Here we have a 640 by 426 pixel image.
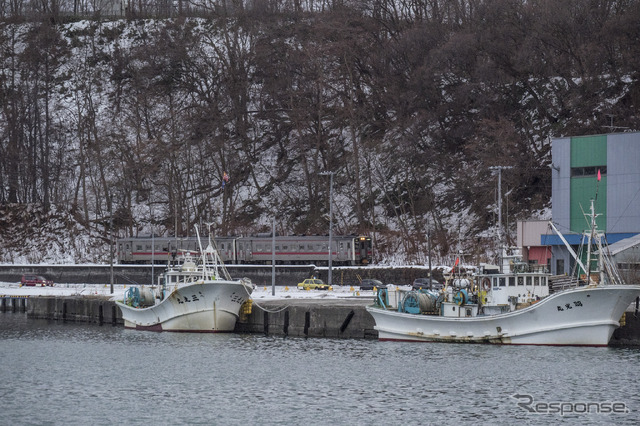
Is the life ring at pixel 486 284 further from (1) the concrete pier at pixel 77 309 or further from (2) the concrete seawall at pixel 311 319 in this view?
(1) the concrete pier at pixel 77 309

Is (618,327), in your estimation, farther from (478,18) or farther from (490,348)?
(478,18)

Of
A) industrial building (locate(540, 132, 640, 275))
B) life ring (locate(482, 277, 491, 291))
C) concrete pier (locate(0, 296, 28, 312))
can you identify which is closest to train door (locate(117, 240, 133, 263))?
concrete pier (locate(0, 296, 28, 312))

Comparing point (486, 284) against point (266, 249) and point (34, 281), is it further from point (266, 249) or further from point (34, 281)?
point (34, 281)

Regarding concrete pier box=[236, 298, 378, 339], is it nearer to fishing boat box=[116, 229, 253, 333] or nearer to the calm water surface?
fishing boat box=[116, 229, 253, 333]

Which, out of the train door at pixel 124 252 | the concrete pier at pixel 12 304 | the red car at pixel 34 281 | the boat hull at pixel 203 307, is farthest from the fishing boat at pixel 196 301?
the train door at pixel 124 252

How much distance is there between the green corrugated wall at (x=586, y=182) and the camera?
236 feet

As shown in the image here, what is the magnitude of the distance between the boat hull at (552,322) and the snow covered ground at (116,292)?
14.1m

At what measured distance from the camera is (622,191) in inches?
2808

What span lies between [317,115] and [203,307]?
5294 cm

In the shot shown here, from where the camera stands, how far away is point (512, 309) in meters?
51.8

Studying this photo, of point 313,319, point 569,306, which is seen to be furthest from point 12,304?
point 569,306

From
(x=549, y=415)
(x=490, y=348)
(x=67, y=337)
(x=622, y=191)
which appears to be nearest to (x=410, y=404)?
(x=549, y=415)

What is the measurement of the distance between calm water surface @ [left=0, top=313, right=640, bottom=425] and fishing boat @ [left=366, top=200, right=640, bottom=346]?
3.19 feet

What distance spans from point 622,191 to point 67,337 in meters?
39.1
